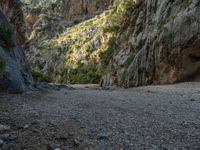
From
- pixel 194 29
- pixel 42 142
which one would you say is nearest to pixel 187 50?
pixel 194 29

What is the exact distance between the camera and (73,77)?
75.7 meters

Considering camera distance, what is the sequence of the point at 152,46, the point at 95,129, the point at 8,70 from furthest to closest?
the point at 152,46 → the point at 8,70 → the point at 95,129

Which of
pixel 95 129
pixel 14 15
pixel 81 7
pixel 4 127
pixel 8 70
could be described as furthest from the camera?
pixel 81 7

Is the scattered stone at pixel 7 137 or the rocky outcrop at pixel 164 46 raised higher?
the rocky outcrop at pixel 164 46

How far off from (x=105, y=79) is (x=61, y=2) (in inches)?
3760

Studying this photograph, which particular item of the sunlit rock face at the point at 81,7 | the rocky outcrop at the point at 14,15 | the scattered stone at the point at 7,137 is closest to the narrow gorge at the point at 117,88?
the scattered stone at the point at 7,137

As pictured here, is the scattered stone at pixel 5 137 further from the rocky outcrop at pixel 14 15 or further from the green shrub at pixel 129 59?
the rocky outcrop at pixel 14 15

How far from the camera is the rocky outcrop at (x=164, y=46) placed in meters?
28.2

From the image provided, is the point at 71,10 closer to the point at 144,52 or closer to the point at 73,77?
the point at 73,77

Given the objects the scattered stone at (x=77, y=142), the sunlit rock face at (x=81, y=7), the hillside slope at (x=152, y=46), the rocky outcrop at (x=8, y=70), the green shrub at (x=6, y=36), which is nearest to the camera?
the scattered stone at (x=77, y=142)

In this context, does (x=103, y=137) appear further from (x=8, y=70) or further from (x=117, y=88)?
(x=117, y=88)

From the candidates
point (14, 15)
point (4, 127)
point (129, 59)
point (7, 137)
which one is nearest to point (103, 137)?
point (7, 137)

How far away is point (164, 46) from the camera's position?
3111 centimetres

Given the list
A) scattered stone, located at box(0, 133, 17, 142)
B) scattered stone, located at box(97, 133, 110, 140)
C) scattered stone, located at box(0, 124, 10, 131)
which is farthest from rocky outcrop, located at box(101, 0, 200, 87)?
scattered stone, located at box(0, 133, 17, 142)
